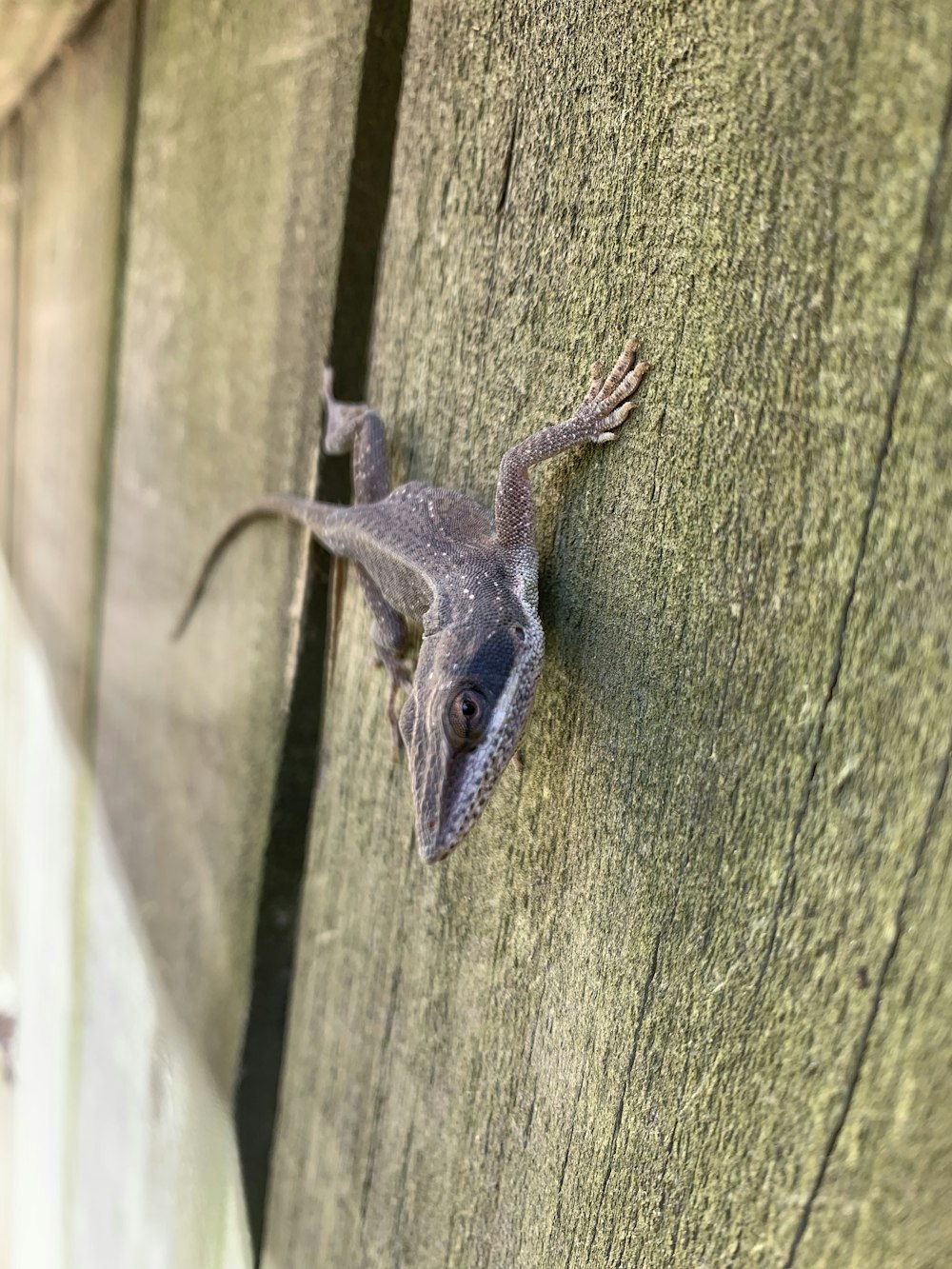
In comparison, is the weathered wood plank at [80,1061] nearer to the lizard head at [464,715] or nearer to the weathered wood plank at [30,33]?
the lizard head at [464,715]

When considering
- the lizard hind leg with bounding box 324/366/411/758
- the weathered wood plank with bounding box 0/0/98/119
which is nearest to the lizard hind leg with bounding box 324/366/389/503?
the lizard hind leg with bounding box 324/366/411/758

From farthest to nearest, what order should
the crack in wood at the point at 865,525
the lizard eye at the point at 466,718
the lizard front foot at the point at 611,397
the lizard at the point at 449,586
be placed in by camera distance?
the lizard eye at the point at 466,718 → the lizard at the point at 449,586 → the lizard front foot at the point at 611,397 → the crack in wood at the point at 865,525

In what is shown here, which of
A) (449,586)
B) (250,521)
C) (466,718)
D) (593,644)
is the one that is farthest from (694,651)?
(250,521)

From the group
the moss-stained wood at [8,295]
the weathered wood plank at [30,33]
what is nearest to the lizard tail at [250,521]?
the weathered wood plank at [30,33]

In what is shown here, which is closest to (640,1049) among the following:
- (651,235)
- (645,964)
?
(645,964)

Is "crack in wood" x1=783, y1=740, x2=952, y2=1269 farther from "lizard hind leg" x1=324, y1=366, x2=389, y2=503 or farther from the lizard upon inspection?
"lizard hind leg" x1=324, y1=366, x2=389, y2=503

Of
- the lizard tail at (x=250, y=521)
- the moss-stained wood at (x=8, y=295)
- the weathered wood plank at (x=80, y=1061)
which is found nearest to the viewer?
the lizard tail at (x=250, y=521)
